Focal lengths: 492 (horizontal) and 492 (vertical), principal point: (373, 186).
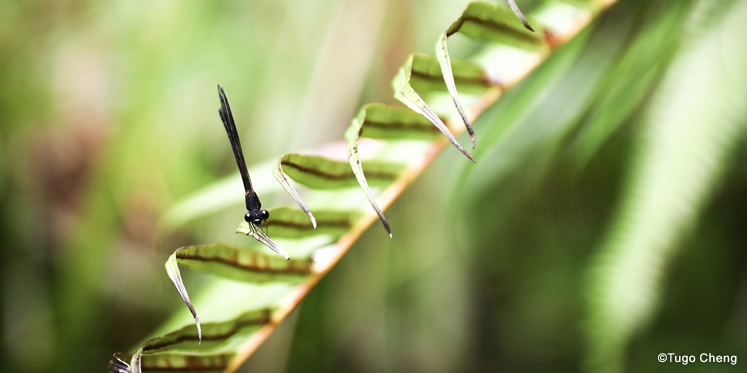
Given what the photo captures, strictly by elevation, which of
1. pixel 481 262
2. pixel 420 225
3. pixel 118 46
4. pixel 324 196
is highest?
pixel 118 46

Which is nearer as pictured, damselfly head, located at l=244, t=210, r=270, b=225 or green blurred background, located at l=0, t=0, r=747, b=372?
damselfly head, located at l=244, t=210, r=270, b=225

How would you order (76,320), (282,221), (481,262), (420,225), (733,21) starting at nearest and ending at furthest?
(282,221)
(733,21)
(76,320)
(420,225)
(481,262)

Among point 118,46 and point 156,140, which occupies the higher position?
point 118,46

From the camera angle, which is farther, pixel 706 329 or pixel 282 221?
pixel 706 329

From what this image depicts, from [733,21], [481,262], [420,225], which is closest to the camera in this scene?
[733,21]

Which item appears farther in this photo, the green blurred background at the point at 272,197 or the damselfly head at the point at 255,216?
the green blurred background at the point at 272,197

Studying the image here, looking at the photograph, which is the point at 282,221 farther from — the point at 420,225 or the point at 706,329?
the point at 706,329

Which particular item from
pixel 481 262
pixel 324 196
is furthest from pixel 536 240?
pixel 324 196

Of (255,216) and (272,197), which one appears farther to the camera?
(272,197)
